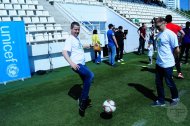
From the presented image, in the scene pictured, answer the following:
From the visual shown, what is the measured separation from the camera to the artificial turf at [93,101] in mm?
5645

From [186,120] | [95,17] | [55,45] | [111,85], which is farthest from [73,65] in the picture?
[95,17]

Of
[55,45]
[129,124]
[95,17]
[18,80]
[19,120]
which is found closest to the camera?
[129,124]

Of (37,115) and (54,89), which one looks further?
(54,89)

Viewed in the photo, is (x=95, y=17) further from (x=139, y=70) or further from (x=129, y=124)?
(x=129, y=124)

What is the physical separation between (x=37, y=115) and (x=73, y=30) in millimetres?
2178

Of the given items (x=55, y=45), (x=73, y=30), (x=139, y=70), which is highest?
(x=73, y=30)

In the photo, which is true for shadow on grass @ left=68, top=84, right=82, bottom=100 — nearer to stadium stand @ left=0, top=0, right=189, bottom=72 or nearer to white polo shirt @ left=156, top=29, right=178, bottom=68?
white polo shirt @ left=156, top=29, right=178, bottom=68

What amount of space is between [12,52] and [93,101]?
419cm

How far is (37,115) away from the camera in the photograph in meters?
6.15

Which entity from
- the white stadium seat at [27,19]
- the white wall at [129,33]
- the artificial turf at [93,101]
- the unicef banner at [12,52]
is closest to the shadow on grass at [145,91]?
the artificial turf at [93,101]

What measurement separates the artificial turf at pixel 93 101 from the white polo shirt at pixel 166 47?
110 centimetres

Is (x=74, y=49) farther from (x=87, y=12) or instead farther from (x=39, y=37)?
(x=87, y=12)

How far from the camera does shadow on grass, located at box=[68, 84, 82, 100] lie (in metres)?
7.64

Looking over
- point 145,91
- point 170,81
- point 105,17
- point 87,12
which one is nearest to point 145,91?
point 145,91
